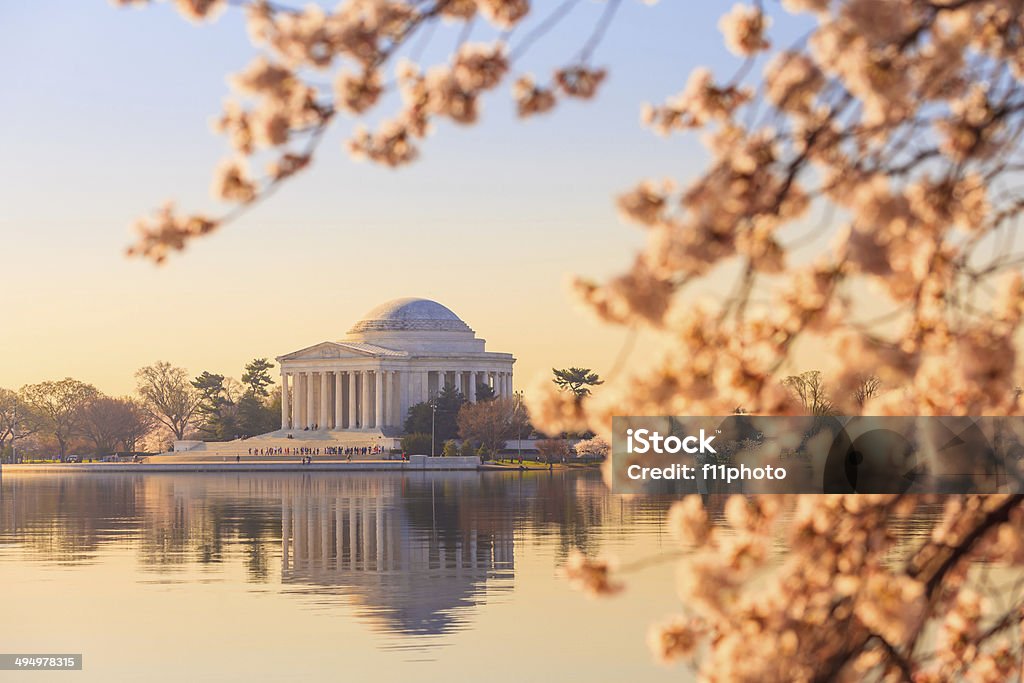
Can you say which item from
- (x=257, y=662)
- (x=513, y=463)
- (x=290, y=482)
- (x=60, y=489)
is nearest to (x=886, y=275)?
(x=257, y=662)

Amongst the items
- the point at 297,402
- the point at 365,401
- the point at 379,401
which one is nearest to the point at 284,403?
the point at 297,402

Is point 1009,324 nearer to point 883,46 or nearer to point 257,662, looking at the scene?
point 883,46

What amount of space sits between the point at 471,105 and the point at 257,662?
15.2 m

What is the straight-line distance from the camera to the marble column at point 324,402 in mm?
137125

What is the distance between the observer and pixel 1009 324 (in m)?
5.25

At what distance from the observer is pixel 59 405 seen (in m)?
133

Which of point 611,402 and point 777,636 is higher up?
point 611,402

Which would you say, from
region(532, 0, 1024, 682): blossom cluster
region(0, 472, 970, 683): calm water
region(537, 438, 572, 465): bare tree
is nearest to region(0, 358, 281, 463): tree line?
region(537, 438, 572, 465): bare tree

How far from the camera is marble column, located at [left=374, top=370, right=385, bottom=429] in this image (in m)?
133

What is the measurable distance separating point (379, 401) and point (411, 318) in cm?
987

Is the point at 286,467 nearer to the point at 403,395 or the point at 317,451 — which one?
the point at 317,451

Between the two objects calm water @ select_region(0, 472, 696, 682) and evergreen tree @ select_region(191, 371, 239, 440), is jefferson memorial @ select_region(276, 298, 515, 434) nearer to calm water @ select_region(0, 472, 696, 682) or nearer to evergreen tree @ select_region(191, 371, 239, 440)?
evergreen tree @ select_region(191, 371, 239, 440)

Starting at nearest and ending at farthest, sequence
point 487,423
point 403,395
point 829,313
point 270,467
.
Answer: point 829,313 < point 270,467 < point 487,423 < point 403,395

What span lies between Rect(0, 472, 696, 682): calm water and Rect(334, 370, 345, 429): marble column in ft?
292
